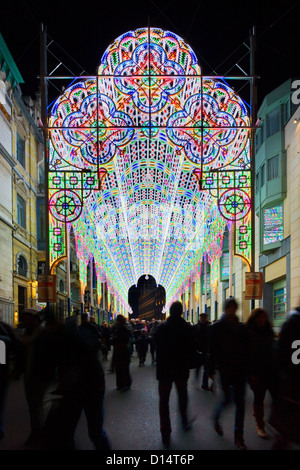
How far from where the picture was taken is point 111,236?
32.7 meters

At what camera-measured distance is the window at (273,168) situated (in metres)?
23.0

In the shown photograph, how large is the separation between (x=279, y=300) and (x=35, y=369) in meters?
20.4

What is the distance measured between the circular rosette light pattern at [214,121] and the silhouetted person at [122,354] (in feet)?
18.8

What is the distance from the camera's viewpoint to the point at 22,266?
2573 centimetres

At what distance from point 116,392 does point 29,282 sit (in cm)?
1685

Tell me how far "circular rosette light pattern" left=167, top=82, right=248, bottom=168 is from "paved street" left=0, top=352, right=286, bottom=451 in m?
7.34

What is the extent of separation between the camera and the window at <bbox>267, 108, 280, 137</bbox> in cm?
2310

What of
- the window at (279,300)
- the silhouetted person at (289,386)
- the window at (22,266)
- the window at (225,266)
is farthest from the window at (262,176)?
the silhouetted person at (289,386)

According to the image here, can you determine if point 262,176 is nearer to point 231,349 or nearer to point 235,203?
point 235,203

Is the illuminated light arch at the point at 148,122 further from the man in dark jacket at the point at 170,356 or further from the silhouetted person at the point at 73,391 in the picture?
the silhouetted person at the point at 73,391

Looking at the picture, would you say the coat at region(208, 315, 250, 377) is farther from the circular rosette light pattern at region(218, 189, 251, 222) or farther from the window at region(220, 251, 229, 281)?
the window at region(220, 251, 229, 281)

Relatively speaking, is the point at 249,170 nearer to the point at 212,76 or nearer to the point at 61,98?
the point at 212,76

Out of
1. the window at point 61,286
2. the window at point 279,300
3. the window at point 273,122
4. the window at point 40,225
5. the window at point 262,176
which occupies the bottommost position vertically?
the window at point 61,286

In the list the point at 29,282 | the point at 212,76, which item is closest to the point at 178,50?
the point at 212,76
